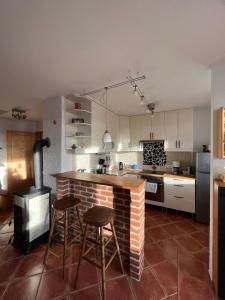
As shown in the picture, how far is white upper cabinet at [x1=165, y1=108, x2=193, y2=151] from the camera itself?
3523mm

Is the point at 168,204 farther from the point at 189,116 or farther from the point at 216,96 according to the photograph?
the point at 216,96

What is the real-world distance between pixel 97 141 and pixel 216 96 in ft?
6.99

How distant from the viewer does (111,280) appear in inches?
64.8

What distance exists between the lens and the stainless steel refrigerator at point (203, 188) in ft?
9.53

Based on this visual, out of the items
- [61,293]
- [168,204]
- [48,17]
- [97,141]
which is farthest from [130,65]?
[168,204]

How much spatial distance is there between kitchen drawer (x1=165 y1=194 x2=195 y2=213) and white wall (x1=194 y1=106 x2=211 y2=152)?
1.17 m

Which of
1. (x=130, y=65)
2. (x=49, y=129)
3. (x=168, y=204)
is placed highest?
(x=130, y=65)

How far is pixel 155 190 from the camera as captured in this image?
3.50 metres

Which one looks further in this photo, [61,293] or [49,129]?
[49,129]

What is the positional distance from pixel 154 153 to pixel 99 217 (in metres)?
2.95

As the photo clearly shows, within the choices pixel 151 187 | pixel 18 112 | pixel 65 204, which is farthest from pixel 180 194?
pixel 18 112

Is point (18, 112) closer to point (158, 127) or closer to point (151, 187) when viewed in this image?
point (158, 127)

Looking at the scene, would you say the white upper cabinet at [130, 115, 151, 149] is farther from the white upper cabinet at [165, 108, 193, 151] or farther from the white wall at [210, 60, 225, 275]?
the white wall at [210, 60, 225, 275]

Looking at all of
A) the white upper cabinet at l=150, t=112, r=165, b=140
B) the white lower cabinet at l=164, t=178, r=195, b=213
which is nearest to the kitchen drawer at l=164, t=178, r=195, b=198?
the white lower cabinet at l=164, t=178, r=195, b=213
